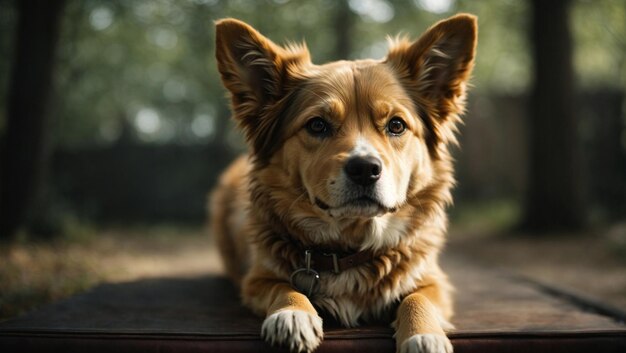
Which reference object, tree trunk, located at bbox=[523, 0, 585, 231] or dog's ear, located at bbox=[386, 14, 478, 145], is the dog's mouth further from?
tree trunk, located at bbox=[523, 0, 585, 231]

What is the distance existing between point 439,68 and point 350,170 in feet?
3.65

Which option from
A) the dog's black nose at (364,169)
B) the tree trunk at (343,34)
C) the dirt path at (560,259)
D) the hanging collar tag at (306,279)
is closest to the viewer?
the dog's black nose at (364,169)

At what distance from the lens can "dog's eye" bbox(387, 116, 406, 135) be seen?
2.98 meters

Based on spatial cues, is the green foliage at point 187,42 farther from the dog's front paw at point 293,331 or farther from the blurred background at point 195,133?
the dog's front paw at point 293,331

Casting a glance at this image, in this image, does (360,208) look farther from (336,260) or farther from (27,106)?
(27,106)

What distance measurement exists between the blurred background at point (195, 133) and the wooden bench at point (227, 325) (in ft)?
3.14

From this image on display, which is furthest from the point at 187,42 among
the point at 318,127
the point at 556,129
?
the point at 318,127

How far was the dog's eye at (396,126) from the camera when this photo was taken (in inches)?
117

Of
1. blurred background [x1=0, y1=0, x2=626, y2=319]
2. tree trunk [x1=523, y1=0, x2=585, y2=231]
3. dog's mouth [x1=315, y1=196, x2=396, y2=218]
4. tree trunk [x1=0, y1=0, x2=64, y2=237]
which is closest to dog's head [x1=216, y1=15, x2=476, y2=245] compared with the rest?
dog's mouth [x1=315, y1=196, x2=396, y2=218]

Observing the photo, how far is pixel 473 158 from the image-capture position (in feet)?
42.7

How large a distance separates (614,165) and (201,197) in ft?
26.7

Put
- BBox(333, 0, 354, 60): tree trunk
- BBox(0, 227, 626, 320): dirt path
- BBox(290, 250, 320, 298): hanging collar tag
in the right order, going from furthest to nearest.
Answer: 1. BBox(333, 0, 354, 60): tree trunk
2. BBox(0, 227, 626, 320): dirt path
3. BBox(290, 250, 320, 298): hanging collar tag

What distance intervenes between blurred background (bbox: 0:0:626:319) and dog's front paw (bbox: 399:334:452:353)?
2.77 m

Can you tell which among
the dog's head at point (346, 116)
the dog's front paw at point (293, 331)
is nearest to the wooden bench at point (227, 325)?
the dog's front paw at point (293, 331)
